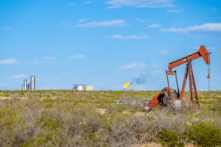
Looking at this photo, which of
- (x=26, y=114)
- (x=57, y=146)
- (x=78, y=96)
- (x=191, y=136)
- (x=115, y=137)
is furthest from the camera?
(x=78, y=96)

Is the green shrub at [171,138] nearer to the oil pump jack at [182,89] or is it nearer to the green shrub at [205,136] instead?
the green shrub at [205,136]

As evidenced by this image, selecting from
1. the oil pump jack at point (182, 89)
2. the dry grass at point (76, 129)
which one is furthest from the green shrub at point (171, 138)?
→ the oil pump jack at point (182, 89)

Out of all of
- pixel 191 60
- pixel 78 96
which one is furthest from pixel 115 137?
pixel 78 96

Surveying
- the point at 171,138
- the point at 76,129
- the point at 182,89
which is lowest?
the point at 171,138

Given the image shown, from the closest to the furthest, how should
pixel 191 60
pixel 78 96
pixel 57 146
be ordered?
pixel 57 146 < pixel 191 60 < pixel 78 96

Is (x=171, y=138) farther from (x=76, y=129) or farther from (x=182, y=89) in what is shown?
(x=182, y=89)

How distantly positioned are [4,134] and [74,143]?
7.24ft

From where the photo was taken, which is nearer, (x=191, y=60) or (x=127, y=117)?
(x=127, y=117)

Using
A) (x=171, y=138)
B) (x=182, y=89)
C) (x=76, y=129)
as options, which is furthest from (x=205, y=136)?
(x=182, y=89)

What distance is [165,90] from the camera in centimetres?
1766

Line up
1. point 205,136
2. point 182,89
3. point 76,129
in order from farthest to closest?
A: point 182,89
point 76,129
point 205,136

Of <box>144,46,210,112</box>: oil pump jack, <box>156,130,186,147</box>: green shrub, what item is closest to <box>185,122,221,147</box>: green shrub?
<box>156,130,186,147</box>: green shrub

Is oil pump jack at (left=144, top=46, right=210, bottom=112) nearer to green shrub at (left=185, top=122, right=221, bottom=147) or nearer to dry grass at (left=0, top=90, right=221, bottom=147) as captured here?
dry grass at (left=0, top=90, right=221, bottom=147)

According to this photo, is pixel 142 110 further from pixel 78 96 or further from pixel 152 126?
pixel 78 96
